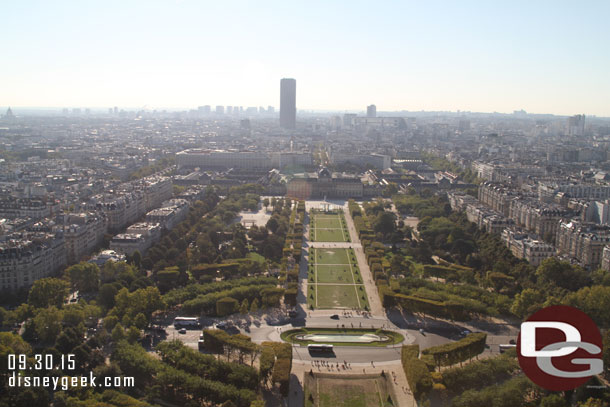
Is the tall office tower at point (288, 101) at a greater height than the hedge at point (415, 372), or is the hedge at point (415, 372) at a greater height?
the tall office tower at point (288, 101)

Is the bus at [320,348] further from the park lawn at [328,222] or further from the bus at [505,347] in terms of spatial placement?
the park lawn at [328,222]

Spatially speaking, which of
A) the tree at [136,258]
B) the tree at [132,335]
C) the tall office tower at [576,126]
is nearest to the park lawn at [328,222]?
the tree at [136,258]

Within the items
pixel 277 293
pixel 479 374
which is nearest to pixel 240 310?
pixel 277 293

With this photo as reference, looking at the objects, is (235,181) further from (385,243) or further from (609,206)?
(609,206)

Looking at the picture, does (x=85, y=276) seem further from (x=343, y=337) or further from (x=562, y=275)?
(x=562, y=275)

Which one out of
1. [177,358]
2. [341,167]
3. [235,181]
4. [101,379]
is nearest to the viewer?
[101,379]

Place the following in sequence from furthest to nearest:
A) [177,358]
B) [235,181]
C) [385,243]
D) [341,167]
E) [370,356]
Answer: [341,167], [235,181], [385,243], [370,356], [177,358]
